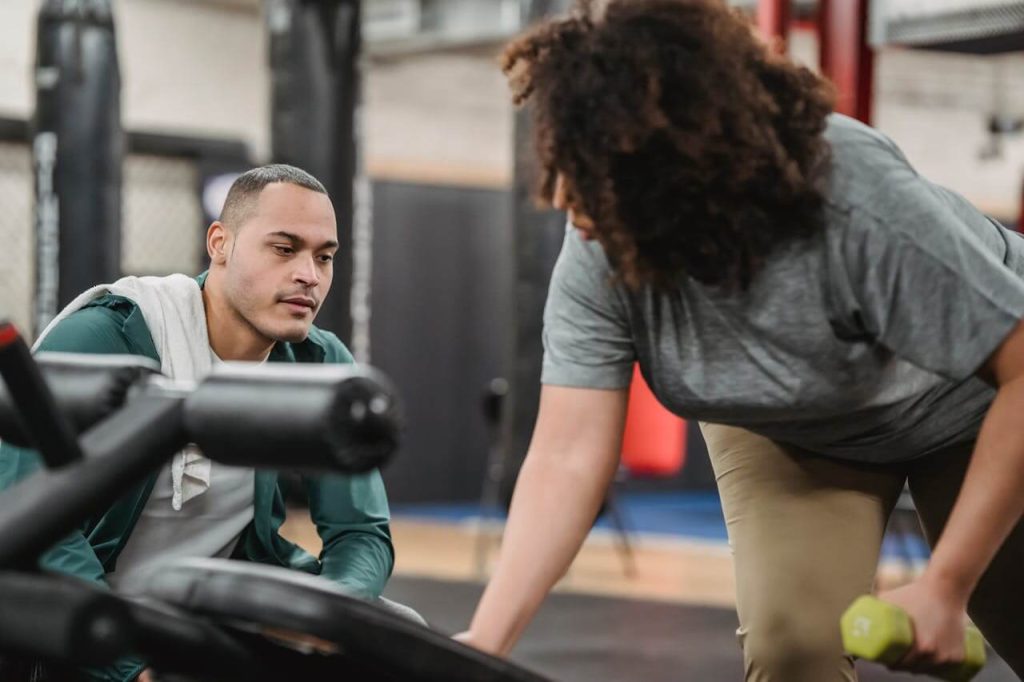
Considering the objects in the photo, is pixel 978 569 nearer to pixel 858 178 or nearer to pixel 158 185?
pixel 858 178

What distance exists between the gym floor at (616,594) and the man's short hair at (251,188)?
5.74 feet

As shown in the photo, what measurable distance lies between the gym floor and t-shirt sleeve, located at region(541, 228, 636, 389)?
197 cm

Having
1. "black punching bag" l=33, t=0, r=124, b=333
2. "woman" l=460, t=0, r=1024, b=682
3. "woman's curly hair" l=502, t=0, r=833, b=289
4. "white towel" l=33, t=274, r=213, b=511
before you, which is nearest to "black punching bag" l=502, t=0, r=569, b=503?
"black punching bag" l=33, t=0, r=124, b=333

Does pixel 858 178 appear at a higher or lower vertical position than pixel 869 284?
higher

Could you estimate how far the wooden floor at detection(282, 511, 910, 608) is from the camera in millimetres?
5875

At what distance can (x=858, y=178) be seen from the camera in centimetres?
156

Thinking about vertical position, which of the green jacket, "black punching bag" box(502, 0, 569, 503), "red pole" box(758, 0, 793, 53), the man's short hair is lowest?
"black punching bag" box(502, 0, 569, 503)

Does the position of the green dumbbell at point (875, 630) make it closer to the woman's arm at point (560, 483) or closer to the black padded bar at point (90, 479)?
the woman's arm at point (560, 483)

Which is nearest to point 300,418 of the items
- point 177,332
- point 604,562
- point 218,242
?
point 177,332

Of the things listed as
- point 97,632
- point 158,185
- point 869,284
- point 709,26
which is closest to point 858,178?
point 869,284

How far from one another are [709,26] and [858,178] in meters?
0.23

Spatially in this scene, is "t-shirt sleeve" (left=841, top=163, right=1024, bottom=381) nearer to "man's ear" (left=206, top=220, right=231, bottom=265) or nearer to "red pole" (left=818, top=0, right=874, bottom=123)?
"man's ear" (left=206, top=220, right=231, bottom=265)

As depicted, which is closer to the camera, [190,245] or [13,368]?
[13,368]

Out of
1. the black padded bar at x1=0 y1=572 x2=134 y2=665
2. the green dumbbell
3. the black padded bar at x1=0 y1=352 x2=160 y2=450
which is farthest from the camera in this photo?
the green dumbbell
